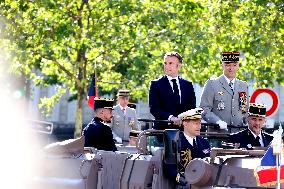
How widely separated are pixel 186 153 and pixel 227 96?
2234 millimetres

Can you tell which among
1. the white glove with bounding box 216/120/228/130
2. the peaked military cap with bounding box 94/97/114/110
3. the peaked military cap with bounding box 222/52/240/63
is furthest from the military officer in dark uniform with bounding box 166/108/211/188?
the peaked military cap with bounding box 94/97/114/110

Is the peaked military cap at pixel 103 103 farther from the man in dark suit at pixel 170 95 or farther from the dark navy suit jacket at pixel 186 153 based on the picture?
the dark navy suit jacket at pixel 186 153

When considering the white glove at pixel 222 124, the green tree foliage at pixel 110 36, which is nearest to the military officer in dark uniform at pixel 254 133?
the white glove at pixel 222 124

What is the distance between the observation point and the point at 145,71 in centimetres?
2773

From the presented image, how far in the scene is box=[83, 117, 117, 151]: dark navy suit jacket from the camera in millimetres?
12945

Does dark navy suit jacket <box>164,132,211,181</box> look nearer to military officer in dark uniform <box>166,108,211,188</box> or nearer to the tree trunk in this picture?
military officer in dark uniform <box>166,108,211,188</box>

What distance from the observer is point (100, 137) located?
1300cm

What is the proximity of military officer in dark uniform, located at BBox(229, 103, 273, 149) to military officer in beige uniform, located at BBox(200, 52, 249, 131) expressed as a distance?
795 mm

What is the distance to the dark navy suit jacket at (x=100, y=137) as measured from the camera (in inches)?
510

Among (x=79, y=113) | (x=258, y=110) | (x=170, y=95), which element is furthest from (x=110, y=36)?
(x=258, y=110)

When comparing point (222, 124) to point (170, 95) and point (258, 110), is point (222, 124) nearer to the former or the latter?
point (258, 110)

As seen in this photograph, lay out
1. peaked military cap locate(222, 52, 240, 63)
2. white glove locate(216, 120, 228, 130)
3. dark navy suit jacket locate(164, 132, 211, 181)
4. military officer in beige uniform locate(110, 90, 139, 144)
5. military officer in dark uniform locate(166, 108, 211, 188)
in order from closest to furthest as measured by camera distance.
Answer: dark navy suit jacket locate(164, 132, 211, 181)
military officer in dark uniform locate(166, 108, 211, 188)
white glove locate(216, 120, 228, 130)
peaked military cap locate(222, 52, 240, 63)
military officer in beige uniform locate(110, 90, 139, 144)

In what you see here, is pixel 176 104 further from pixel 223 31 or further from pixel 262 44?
pixel 223 31

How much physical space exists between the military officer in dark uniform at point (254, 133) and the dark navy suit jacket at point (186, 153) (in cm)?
70
